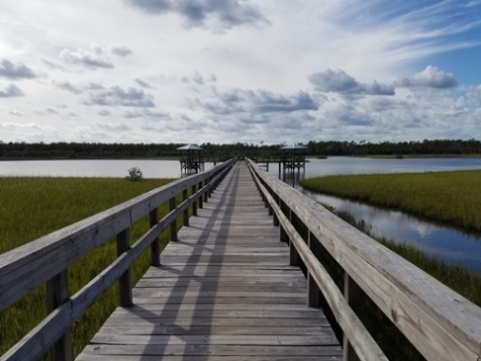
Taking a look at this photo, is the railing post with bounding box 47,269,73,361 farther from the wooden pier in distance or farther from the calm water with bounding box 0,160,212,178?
the calm water with bounding box 0,160,212,178

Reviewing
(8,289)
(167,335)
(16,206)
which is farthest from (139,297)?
(16,206)

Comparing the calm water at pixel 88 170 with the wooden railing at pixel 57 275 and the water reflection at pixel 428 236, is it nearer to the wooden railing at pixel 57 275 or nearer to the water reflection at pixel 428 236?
the water reflection at pixel 428 236

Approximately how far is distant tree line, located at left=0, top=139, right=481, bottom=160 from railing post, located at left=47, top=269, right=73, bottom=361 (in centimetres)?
12058

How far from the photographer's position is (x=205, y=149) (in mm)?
125875

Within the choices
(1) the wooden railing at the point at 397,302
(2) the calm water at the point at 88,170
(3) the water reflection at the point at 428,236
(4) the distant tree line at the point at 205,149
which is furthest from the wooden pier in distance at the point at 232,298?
(4) the distant tree line at the point at 205,149

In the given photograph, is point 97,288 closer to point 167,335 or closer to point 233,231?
point 167,335

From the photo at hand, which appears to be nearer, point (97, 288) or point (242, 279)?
point (97, 288)

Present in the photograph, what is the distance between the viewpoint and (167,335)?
317 cm

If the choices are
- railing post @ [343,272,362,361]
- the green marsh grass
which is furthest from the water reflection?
railing post @ [343,272,362,361]

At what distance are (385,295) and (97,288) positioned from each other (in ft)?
6.28

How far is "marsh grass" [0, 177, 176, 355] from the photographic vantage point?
389 centimetres

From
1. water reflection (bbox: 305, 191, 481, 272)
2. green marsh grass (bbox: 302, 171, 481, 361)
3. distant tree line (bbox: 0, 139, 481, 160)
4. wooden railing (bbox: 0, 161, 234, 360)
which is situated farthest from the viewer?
distant tree line (bbox: 0, 139, 481, 160)

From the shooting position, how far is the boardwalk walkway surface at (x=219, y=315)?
293cm

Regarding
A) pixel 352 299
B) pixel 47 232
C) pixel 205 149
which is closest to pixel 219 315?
pixel 352 299
